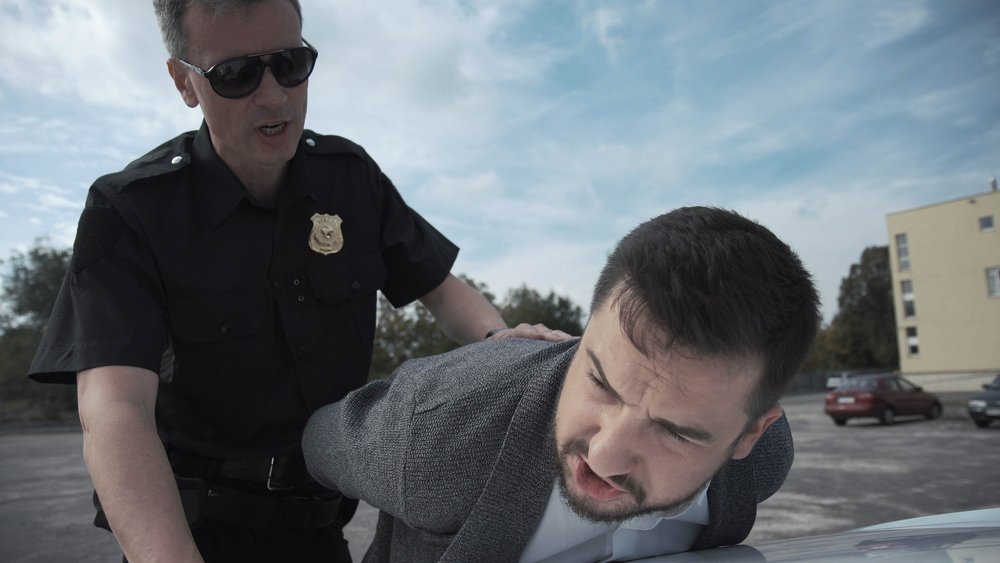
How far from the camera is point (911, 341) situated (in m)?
40.0

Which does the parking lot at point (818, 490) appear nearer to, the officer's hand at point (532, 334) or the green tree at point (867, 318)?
the officer's hand at point (532, 334)

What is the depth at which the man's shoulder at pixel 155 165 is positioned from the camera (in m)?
1.79

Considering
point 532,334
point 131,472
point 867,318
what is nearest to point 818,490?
point 532,334

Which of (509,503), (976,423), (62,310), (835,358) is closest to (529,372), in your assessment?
(509,503)

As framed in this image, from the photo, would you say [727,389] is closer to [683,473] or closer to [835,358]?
[683,473]

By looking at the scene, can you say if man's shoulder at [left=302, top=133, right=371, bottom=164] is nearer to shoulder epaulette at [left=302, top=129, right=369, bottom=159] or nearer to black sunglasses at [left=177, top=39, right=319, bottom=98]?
shoulder epaulette at [left=302, top=129, right=369, bottom=159]

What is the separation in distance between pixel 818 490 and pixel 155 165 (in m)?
8.65

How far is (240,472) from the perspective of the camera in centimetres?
201

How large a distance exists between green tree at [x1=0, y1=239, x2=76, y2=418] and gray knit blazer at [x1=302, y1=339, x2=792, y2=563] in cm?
2962

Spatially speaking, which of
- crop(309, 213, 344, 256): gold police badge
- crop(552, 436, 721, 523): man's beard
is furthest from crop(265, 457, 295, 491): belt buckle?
crop(552, 436, 721, 523): man's beard

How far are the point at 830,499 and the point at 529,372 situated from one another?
788 cm

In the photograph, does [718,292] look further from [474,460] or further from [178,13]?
[178,13]

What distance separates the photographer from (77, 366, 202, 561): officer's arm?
1323 millimetres

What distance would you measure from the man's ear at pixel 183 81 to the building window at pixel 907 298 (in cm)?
4370
